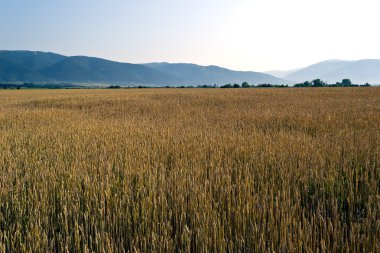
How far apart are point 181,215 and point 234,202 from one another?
58cm

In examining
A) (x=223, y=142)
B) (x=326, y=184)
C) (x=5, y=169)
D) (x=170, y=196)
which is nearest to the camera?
(x=170, y=196)

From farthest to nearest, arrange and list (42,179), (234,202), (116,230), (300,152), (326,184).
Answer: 1. (300,152)
2. (42,179)
3. (326,184)
4. (234,202)
5. (116,230)

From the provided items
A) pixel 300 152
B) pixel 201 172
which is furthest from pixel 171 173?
pixel 300 152

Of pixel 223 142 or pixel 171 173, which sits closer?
pixel 171 173

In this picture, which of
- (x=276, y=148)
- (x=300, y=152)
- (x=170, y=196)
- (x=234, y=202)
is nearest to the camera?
(x=234, y=202)

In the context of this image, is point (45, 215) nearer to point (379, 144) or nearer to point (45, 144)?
point (45, 144)

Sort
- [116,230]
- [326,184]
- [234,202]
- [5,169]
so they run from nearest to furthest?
[116,230]
[234,202]
[326,184]
[5,169]

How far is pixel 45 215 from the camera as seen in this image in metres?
3.35

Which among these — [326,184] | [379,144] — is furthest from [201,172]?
[379,144]

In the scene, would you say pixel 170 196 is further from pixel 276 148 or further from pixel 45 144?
pixel 45 144

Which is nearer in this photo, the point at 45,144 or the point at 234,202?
the point at 234,202

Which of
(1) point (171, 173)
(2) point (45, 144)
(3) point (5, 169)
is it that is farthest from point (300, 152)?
(2) point (45, 144)

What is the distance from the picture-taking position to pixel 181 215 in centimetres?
300

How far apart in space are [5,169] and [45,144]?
196cm
